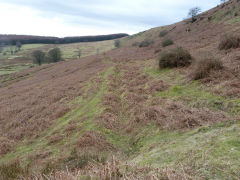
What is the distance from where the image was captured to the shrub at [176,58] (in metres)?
13.7

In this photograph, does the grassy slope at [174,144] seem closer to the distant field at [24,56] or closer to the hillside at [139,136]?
the hillside at [139,136]

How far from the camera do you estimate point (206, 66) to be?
9227mm

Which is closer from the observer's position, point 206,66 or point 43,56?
point 206,66

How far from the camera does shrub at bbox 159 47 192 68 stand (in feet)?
45.0

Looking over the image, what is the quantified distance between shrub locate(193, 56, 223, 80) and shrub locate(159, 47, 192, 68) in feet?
14.2

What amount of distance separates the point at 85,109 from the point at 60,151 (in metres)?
4.33

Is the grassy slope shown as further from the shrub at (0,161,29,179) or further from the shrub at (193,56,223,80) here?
the shrub at (0,161,29,179)

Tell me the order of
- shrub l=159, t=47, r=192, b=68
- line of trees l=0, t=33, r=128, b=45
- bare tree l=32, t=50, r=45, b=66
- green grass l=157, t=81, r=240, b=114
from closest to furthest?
green grass l=157, t=81, r=240, b=114
shrub l=159, t=47, r=192, b=68
bare tree l=32, t=50, r=45, b=66
line of trees l=0, t=33, r=128, b=45

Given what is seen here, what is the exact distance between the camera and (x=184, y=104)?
7.30 m

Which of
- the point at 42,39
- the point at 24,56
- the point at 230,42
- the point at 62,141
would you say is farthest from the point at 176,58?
the point at 42,39

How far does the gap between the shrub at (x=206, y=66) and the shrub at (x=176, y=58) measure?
171 inches

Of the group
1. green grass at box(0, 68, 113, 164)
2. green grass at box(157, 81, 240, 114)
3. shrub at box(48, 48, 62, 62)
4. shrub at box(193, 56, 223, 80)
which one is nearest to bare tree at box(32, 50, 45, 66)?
shrub at box(48, 48, 62, 62)

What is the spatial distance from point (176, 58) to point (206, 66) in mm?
5021

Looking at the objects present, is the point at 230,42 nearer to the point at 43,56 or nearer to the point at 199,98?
the point at 199,98
